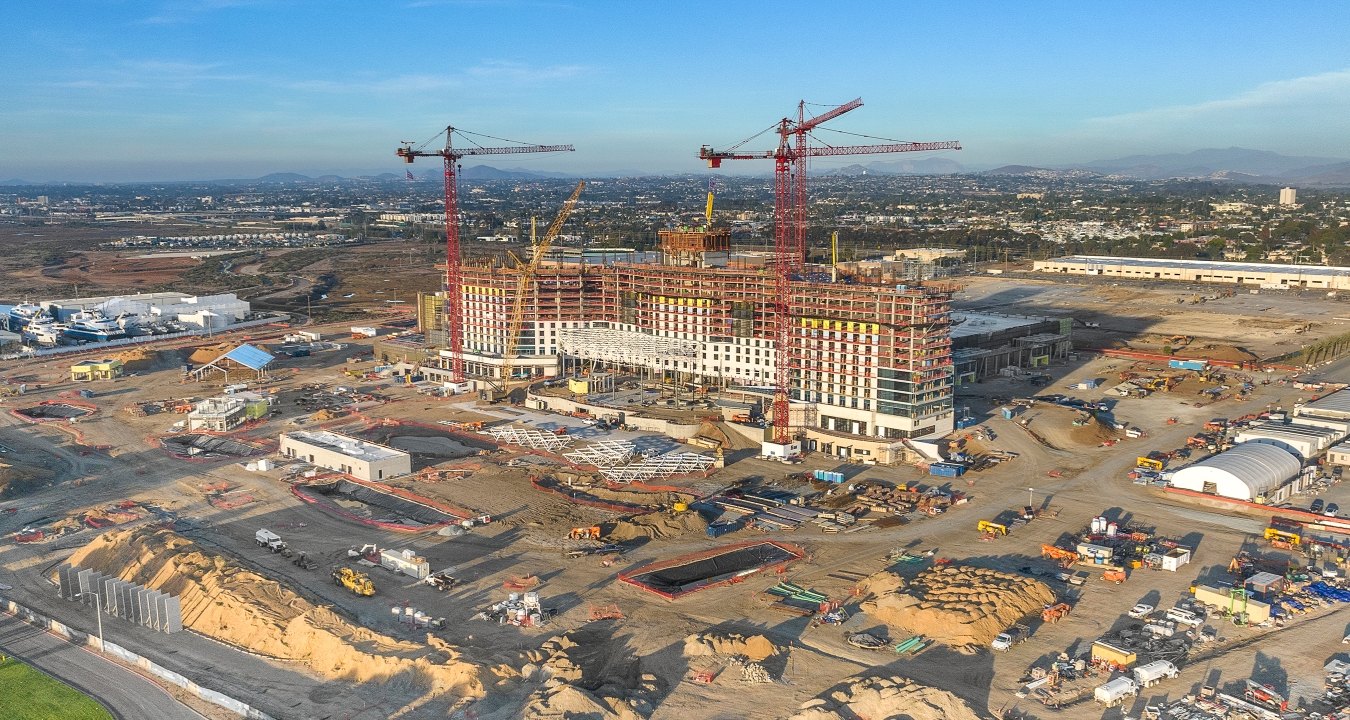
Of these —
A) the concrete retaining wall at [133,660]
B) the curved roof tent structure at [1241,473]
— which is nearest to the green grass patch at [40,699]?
the concrete retaining wall at [133,660]

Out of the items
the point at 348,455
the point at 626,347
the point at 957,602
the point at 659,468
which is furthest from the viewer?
the point at 626,347

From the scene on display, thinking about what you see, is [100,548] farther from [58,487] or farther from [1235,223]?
[1235,223]

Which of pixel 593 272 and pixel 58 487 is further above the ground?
pixel 593 272

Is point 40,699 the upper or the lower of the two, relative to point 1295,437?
lower

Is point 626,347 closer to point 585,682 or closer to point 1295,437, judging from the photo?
point 1295,437

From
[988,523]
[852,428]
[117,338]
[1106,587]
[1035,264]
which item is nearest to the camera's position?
[1106,587]

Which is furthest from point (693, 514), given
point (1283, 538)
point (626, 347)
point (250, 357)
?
point (250, 357)

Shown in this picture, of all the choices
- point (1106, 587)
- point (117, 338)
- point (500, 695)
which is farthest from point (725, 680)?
point (117, 338)
